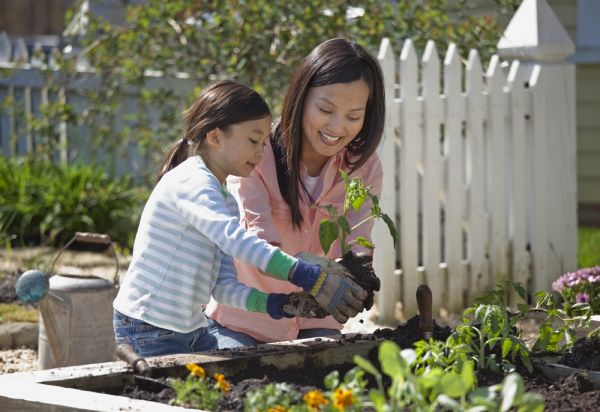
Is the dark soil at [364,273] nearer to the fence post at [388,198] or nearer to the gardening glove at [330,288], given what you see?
the gardening glove at [330,288]

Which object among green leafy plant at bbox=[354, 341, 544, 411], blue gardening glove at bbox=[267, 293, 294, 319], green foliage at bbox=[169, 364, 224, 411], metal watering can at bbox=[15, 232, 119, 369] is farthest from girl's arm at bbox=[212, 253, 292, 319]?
metal watering can at bbox=[15, 232, 119, 369]

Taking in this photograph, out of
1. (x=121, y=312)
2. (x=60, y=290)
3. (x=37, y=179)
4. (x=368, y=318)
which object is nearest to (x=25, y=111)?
(x=37, y=179)

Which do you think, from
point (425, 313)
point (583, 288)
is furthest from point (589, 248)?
point (425, 313)

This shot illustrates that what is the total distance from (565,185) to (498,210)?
41 cm

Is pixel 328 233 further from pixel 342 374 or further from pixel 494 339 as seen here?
pixel 494 339

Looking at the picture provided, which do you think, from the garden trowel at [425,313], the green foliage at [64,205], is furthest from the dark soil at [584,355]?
the green foliage at [64,205]

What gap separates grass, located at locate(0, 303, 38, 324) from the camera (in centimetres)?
548

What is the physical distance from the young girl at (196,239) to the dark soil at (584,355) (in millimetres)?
581

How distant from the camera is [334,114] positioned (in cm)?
326

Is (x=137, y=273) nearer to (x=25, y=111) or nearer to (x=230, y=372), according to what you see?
(x=230, y=372)

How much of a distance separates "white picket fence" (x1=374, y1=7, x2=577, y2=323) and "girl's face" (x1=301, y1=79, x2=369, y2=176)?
251 centimetres

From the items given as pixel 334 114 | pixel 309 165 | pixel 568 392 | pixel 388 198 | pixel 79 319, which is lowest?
pixel 79 319

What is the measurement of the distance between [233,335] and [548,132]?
10.9 feet

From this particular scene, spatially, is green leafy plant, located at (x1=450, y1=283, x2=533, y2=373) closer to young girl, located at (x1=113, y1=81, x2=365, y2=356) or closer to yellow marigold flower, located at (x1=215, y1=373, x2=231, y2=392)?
young girl, located at (x1=113, y1=81, x2=365, y2=356)
